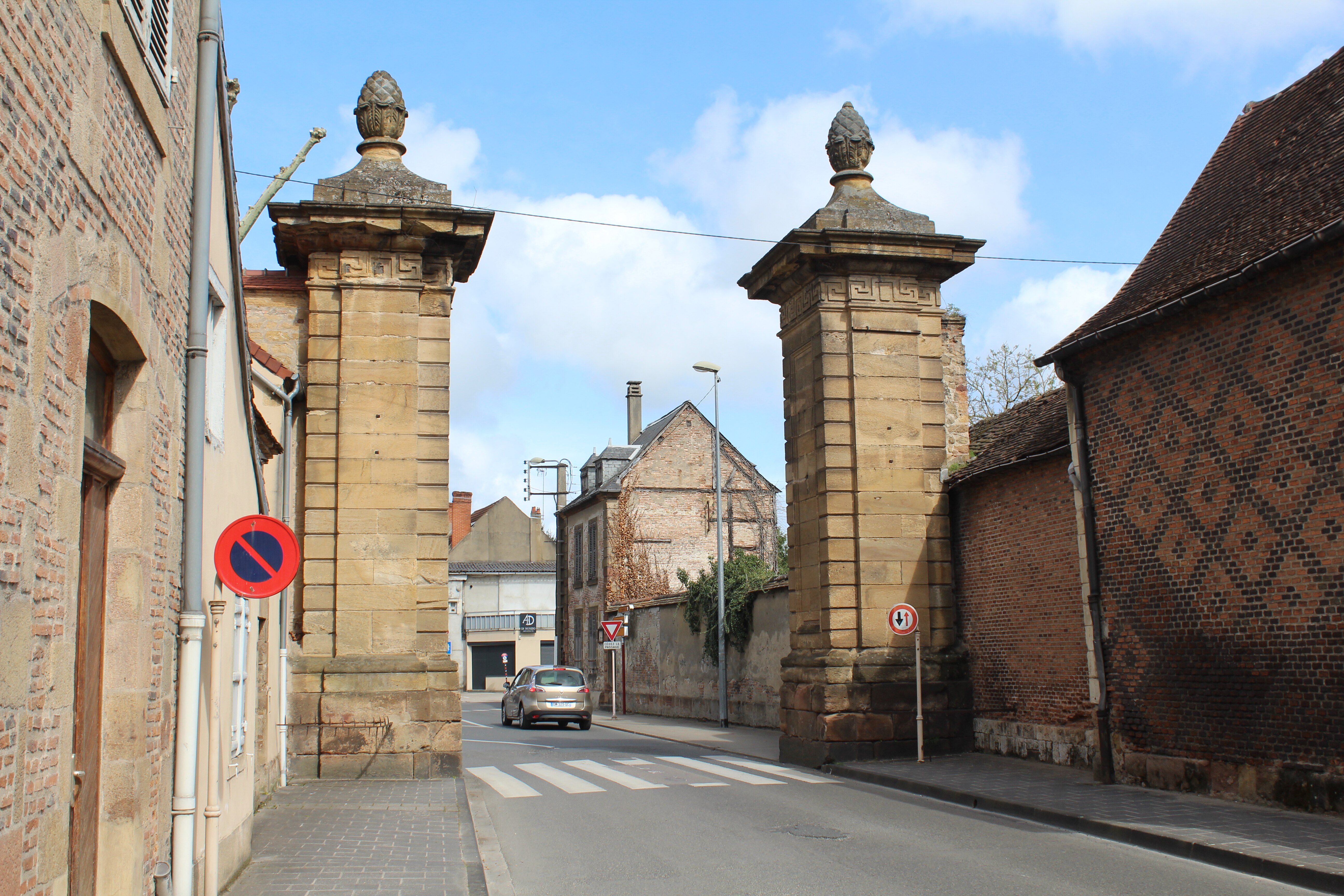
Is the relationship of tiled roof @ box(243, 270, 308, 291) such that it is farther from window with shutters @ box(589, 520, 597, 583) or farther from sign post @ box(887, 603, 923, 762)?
window with shutters @ box(589, 520, 597, 583)

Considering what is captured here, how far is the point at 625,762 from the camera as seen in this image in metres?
17.8

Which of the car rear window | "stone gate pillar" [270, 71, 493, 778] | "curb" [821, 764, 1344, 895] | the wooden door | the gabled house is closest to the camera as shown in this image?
the wooden door

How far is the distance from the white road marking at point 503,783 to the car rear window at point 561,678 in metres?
10.9

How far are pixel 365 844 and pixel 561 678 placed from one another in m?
19.3

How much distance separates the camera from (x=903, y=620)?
16.7 meters

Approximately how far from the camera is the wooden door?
5.33m

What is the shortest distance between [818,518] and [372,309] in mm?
7141

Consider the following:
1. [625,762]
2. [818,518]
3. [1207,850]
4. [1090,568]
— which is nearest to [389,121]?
[818,518]

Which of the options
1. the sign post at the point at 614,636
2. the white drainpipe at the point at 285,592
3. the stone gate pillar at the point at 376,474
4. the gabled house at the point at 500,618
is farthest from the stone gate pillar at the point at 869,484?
the gabled house at the point at 500,618

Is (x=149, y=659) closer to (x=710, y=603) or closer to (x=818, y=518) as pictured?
(x=818, y=518)

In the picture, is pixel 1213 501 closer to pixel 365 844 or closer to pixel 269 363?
pixel 365 844

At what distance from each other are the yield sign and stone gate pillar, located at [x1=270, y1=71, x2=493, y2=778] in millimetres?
6109

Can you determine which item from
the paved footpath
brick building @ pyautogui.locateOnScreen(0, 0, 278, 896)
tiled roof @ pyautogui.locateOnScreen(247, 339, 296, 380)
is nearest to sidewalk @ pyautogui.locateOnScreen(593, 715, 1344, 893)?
the paved footpath

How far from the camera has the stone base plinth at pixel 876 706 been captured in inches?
658
